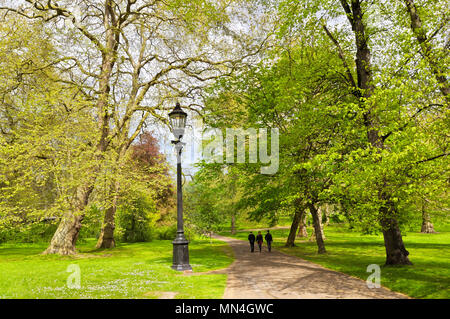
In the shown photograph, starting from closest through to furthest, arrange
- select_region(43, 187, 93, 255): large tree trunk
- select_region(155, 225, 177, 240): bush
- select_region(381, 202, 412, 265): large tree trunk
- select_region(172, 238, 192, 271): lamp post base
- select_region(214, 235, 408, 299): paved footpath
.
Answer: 1. select_region(214, 235, 408, 299): paved footpath
2. select_region(172, 238, 192, 271): lamp post base
3. select_region(381, 202, 412, 265): large tree trunk
4. select_region(43, 187, 93, 255): large tree trunk
5. select_region(155, 225, 177, 240): bush

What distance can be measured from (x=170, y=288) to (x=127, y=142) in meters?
14.9

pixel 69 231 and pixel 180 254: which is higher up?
pixel 69 231

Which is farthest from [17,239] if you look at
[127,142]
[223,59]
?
[223,59]

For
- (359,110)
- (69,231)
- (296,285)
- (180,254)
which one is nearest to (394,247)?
(296,285)

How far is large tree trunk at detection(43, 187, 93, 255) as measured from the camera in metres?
17.6

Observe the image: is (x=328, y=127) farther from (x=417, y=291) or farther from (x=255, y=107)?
(x=417, y=291)

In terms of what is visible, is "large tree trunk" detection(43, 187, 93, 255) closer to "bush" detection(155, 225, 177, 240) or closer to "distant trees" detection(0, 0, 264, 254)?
"distant trees" detection(0, 0, 264, 254)

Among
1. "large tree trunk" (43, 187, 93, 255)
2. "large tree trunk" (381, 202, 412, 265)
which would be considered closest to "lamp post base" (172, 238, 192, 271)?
"large tree trunk" (43, 187, 93, 255)

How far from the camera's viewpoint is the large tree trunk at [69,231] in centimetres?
1761

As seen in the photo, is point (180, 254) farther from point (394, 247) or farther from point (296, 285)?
point (394, 247)

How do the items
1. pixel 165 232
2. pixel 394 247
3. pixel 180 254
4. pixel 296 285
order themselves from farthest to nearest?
1. pixel 165 232
2. pixel 394 247
3. pixel 180 254
4. pixel 296 285

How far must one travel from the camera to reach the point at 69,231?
18391mm

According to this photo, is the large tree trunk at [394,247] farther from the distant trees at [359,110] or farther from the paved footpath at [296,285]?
the paved footpath at [296,285]
